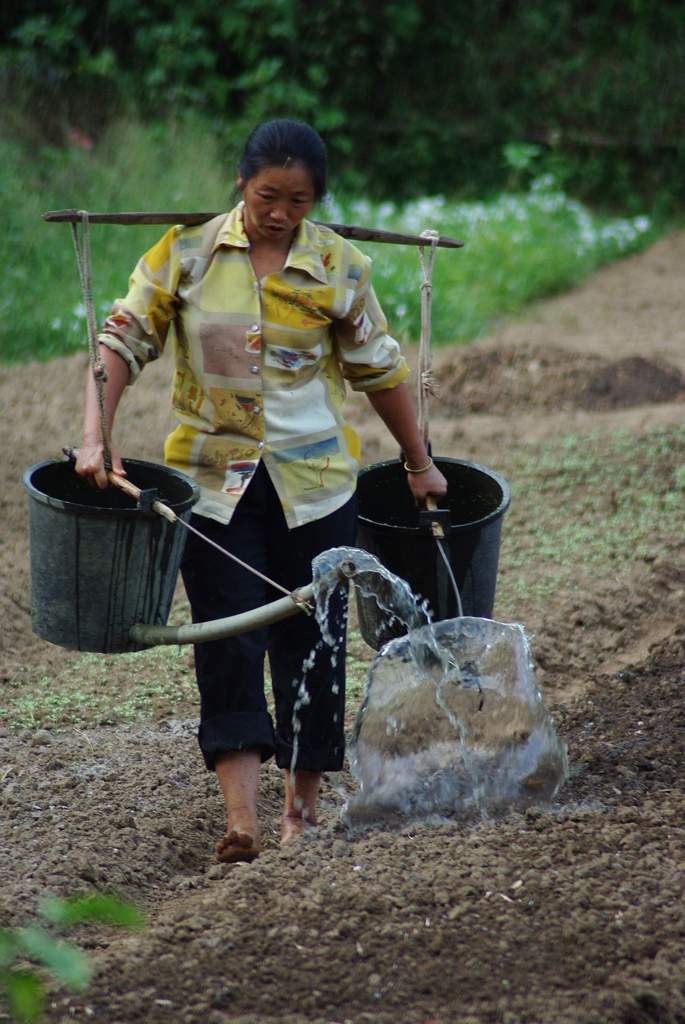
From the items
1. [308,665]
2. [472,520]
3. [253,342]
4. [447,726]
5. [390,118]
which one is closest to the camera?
[253,342]

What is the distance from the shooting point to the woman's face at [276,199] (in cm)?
271

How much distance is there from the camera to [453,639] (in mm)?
3061

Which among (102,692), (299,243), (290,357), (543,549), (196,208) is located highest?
(299,243)

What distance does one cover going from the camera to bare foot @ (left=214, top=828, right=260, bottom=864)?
296cm

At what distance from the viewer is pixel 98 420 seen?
2.75m

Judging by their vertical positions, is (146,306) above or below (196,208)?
above

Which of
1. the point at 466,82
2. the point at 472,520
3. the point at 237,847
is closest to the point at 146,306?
the point at 472,520

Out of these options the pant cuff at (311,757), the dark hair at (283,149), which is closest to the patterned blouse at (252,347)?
the dark hair at (283,149)

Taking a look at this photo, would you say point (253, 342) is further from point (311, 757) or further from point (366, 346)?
point (311, 757)

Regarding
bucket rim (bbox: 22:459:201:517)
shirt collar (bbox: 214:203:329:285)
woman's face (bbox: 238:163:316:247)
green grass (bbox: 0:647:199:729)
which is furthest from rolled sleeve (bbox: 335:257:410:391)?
green grass (bbox: 0:647:199:729)

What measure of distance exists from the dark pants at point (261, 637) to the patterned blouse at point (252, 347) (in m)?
0.06

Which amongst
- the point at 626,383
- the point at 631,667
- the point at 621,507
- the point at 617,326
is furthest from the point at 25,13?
the point at 631,667

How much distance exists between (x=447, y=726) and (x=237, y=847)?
1.87 ft

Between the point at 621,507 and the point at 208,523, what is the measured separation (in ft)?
9.43
